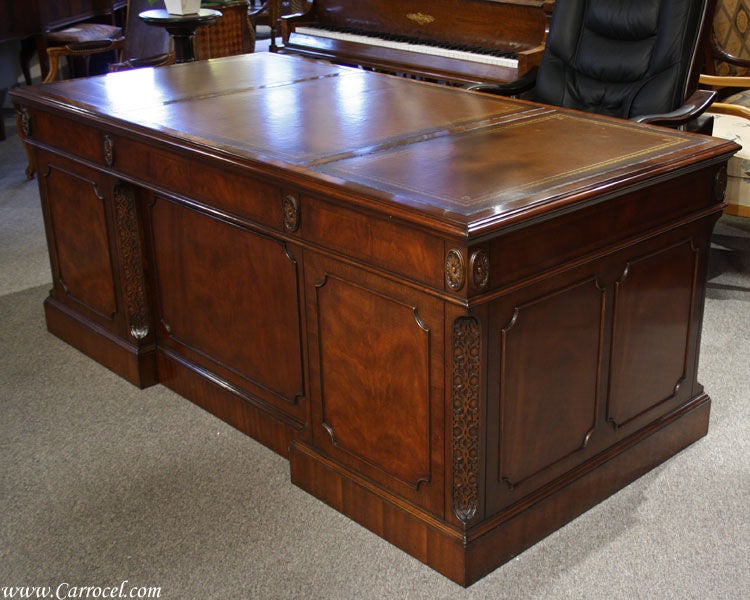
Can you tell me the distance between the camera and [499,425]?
2227mm

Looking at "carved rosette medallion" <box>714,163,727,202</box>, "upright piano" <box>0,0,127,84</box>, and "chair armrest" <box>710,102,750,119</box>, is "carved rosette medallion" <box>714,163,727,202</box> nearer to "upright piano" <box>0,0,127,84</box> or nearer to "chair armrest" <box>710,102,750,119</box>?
"chair armrest" <box>710,102,750,119</box>

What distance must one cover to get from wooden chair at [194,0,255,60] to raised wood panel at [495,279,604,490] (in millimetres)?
3773

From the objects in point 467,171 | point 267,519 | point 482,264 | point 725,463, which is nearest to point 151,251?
point 267,519

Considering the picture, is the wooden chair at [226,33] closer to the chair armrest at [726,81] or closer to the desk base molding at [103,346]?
the desk base molding at [103,346]

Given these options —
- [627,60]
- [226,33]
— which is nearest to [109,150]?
[627,60]

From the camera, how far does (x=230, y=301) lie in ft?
9.29

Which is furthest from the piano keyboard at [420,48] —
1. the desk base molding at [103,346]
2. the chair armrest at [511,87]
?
the desk base molding at [103,346]

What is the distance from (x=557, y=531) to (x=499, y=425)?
42cm

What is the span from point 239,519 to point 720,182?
1.50 meters

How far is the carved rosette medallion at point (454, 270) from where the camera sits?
1.99 metres

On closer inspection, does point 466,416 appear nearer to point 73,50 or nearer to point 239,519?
point 239,519

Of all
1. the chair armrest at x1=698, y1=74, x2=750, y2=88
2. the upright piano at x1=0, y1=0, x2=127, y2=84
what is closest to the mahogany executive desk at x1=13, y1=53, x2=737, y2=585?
the chair armrest at x1=698, y1=74, x2=750, y2=88

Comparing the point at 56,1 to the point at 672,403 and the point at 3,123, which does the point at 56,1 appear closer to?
the point at 3,123

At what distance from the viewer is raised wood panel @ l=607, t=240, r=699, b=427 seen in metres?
2.45
